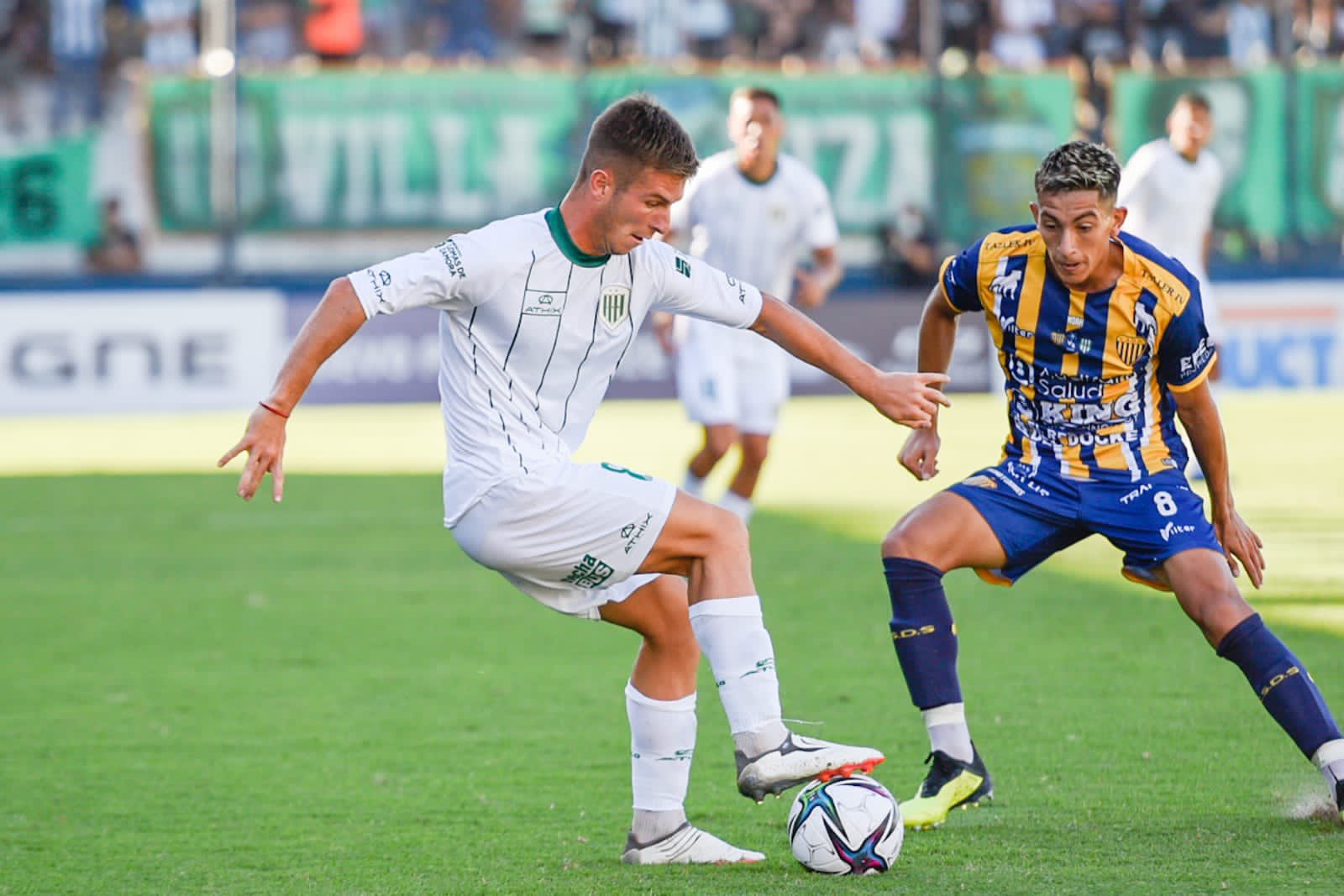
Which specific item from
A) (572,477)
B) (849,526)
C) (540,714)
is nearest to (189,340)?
(849,526)

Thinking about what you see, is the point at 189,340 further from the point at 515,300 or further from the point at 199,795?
the point at 515,300

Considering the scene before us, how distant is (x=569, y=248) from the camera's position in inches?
171

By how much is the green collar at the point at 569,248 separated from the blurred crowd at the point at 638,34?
1472 centimetres

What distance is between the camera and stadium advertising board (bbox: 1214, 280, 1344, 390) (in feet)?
57.2

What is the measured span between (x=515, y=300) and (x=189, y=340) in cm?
1313

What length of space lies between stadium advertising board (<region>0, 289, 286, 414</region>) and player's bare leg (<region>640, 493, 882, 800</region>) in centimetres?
1274

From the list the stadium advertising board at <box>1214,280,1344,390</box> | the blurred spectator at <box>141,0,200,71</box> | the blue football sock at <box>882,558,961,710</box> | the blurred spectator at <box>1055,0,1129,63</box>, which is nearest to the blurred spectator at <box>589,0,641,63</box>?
the blurred spectator at <box>141,0,200,71</box>

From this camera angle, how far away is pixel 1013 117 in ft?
62.1

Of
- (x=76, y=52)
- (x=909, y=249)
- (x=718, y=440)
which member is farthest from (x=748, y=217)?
(x=76, y=52)

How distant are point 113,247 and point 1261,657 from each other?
15510mm

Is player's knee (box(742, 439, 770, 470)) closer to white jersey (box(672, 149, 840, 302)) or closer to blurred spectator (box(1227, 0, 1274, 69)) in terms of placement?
white jersey (box(672, 149, 840, 302))

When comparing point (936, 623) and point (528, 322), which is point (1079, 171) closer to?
point (936, 623)

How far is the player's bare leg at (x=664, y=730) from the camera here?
453 centimetres

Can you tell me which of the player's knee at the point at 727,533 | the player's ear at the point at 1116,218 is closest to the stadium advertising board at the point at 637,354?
the player's ear at the point at 1116,218
